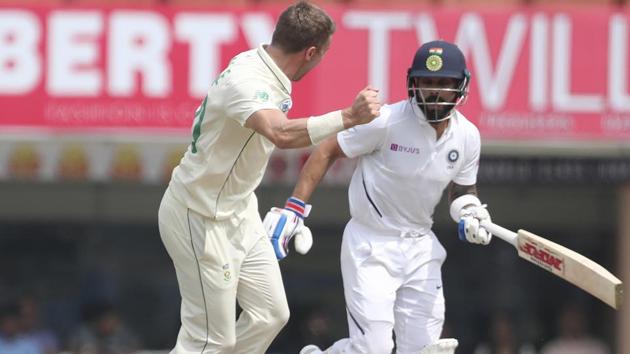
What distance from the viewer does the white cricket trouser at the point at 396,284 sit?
6449 mm

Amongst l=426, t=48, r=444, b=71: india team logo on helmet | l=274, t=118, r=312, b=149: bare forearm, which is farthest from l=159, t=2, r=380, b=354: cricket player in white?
l=426, t=48, r=444, b=71: india team logo on helmet

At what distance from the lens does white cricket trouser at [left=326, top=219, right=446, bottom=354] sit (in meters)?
6.45

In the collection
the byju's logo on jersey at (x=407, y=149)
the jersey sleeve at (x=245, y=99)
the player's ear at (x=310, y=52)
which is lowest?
the byju's logo on jersey at (x=407, y=149)

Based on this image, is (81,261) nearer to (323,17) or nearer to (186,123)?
(186,123)

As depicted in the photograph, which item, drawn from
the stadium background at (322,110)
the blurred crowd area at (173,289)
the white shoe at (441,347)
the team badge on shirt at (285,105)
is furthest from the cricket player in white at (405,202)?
the blurred crowd area at (173,289)

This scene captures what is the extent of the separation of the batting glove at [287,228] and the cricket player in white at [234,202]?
8 cm

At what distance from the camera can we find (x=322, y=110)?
10070mm

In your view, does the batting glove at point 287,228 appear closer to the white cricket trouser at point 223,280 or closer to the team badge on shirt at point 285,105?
the white cricket trouser at point 223,280

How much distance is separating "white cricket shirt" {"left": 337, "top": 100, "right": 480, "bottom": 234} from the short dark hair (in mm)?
579

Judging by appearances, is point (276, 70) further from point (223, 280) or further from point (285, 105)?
point (223, 280)

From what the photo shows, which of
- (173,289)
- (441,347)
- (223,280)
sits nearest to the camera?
(223,280)

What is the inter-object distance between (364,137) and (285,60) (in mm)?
618

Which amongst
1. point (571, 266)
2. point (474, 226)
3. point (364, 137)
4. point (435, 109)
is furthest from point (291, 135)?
point (571, 266)

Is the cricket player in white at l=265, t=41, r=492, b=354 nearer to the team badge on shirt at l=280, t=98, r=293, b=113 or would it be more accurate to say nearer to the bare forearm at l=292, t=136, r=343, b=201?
the bare forearm at l=292, t=136, r=343, b=201
